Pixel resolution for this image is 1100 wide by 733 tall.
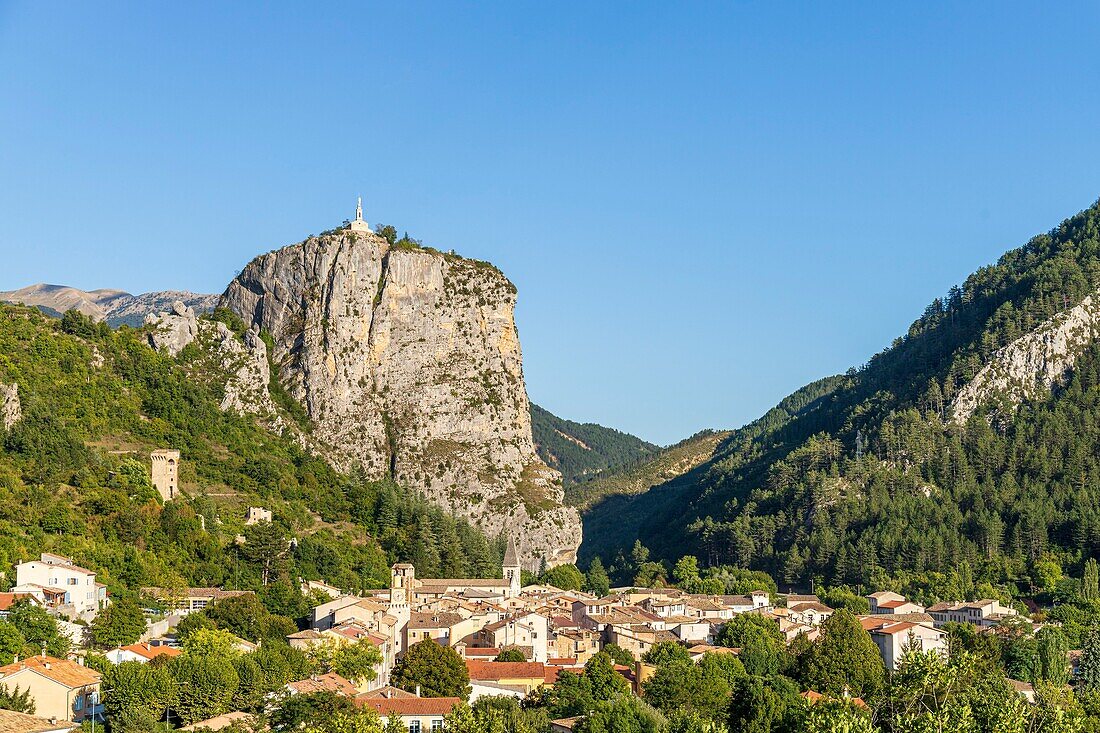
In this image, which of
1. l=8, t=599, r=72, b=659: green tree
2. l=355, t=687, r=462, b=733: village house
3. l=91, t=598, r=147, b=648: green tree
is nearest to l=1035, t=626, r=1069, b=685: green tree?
l=355, t=687, r=462, b=733: village house

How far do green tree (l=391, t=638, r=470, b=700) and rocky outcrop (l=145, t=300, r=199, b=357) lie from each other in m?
72.4

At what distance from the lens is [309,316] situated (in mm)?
145875

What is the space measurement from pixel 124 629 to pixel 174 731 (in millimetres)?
15693

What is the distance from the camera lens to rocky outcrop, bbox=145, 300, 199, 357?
139125 millimetres

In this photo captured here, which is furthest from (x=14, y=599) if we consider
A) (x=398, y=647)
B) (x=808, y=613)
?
(x=808, y=613)

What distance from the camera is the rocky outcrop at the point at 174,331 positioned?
5477 inches

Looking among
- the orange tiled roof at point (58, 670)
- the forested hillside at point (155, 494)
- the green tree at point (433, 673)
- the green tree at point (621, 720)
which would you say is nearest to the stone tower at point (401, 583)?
the forested hillside at point (155, 494)

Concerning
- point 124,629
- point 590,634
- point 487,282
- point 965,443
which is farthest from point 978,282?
point 124,629

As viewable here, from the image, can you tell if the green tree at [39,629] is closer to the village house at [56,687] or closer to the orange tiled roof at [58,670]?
the orange tiled roof at [58,670]

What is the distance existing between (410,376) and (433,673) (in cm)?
7487

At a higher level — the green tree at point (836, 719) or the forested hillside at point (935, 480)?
the forested hillside at point (935, 480)

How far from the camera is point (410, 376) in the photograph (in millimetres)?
145750

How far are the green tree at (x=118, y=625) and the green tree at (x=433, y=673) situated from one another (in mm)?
14637

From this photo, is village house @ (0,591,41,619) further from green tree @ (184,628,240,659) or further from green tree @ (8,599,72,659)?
green tree @ (184,628,240,659)
